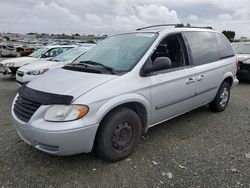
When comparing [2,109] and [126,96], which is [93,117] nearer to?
[126,96]

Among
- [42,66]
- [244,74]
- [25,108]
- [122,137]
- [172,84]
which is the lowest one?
[122,137]

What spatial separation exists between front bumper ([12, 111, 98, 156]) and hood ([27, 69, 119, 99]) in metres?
0.39

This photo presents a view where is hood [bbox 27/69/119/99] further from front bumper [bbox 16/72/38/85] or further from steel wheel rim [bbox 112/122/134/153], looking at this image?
front bumper [bbox 16/72/38/85]

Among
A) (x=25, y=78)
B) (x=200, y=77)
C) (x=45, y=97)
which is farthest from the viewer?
(x=25, y=78)

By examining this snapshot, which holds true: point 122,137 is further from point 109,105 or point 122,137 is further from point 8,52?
point 8,52

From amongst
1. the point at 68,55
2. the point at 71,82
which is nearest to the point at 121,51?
the point at 71,82

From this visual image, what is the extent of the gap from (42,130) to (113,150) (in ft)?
3.09

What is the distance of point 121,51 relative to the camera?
388 cm

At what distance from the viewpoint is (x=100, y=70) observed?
11.1ft

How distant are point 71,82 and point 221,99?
361cm

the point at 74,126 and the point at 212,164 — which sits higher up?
the point at 74,126

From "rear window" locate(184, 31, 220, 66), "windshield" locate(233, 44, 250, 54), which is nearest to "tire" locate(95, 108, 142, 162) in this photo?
"rear window" locate(184, 31, 220, 66)

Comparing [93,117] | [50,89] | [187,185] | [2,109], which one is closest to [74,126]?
[93,117]

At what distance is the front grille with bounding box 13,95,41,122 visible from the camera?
2.96 metres
